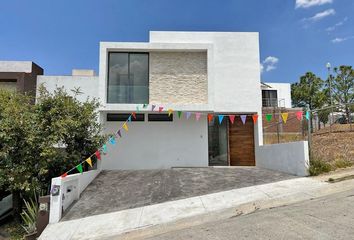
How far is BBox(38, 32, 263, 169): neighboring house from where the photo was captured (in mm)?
13227

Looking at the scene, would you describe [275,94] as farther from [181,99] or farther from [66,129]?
[66,129]

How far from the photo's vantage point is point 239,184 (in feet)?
29.6

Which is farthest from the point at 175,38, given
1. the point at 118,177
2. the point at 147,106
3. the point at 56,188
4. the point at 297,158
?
the point at 56,188

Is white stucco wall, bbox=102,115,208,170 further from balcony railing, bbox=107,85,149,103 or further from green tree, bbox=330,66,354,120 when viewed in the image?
green tree, bbox=330,66,354,120

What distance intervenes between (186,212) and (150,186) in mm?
3276

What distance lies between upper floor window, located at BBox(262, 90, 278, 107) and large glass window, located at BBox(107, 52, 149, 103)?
19.0 metres

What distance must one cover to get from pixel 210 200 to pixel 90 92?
35.0 ft

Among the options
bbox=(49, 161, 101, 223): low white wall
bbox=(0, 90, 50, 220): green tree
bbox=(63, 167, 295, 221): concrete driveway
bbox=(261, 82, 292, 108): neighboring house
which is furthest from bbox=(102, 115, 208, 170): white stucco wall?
bbox=(261, 82, 292, 108): neighboring house

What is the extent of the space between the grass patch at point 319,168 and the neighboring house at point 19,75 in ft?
48.3

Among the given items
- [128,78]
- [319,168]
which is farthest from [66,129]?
[319,168]

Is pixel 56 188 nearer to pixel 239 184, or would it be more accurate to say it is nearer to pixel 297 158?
pixel 239 184

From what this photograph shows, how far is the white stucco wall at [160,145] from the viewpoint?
1328 cm

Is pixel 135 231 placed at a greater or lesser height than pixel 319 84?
lesser

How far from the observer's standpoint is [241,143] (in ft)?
48.5
